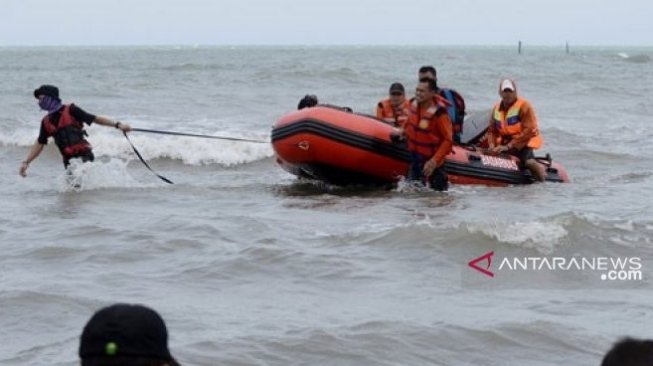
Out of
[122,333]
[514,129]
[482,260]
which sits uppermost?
[122,333]

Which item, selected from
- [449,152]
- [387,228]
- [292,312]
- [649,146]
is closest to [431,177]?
[449,152]

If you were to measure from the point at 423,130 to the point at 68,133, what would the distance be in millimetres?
2970

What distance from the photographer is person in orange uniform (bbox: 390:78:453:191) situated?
9.75 meters

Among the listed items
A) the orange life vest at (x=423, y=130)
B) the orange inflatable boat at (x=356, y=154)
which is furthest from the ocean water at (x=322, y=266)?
the orange life vest at (x=423, y=130)

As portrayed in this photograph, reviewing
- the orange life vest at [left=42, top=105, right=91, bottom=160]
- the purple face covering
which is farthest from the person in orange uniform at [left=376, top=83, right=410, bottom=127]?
the purple face covering

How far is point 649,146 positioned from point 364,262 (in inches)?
408

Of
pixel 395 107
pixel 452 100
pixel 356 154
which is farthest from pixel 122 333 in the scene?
pixel 395 107

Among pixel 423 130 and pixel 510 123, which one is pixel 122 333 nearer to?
pixel 423 130

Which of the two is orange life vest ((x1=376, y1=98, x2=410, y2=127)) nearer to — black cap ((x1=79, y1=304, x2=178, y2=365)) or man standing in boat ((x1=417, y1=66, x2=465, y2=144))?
man standing in boat ((x1=417, y1=66, x2=465, y2=144))

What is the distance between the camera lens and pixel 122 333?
1.95m

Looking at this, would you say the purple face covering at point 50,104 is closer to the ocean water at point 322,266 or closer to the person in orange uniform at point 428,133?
the ocean water at point 322,266

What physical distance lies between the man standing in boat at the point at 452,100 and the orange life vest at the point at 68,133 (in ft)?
9.53

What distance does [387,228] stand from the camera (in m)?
8.36

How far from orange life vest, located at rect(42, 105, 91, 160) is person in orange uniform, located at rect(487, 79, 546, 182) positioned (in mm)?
3660
